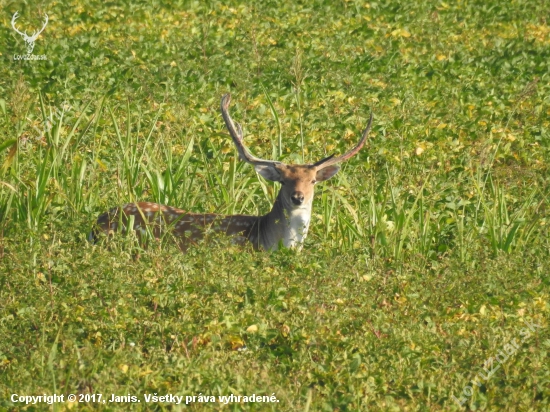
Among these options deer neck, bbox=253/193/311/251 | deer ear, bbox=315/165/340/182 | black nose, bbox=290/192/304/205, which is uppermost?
deer ear, bbox=315/165/340/182

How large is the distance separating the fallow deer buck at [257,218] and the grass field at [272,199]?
0.18 m

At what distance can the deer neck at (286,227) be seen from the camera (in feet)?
24.2

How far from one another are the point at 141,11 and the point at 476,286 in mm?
7343

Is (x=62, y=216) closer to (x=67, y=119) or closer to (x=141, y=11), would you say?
(x=67, y=119)

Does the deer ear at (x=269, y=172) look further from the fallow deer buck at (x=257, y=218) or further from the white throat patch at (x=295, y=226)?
the white throat patch at (x=295, y=226)

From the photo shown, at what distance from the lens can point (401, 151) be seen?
889 cm

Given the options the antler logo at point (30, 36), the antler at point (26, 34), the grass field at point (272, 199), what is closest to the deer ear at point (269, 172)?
the grass field at point (272, 199)

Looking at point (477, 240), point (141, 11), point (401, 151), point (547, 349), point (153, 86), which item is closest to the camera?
point (547, 349)

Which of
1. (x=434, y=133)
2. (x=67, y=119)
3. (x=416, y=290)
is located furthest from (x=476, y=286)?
(x=67, y=119)

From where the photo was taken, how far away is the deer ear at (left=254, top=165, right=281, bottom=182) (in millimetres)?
7590

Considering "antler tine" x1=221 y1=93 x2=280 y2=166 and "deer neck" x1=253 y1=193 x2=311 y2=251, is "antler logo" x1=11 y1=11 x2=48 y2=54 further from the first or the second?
"deer neck" x1=253 y1=193 x2=311 y2=251

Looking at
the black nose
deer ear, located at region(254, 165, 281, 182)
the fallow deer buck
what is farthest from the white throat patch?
deer ear, located at region(254, 165, 281, 182)

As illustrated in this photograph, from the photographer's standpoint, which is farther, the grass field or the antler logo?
the antler logo

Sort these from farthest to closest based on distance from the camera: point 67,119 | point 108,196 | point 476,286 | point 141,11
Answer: point 141,11, point 67,119, point 108,196, point 476,286
